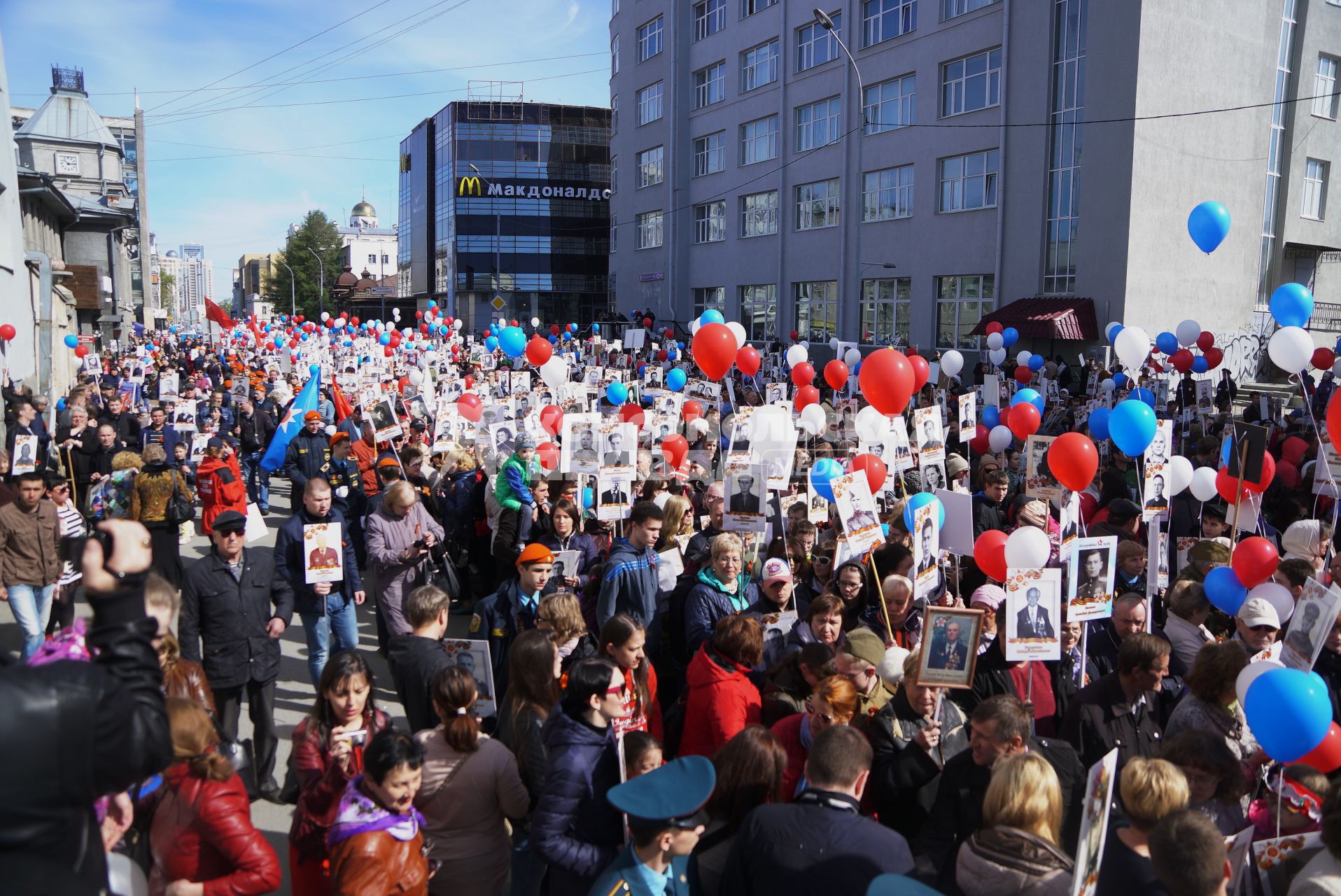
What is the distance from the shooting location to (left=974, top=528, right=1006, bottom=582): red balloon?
19.4 ft

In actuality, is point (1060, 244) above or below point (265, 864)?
above

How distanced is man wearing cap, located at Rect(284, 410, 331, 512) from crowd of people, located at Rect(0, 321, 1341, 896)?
1.94m

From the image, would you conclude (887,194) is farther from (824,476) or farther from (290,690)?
(290,690)

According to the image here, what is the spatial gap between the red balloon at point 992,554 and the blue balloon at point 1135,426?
1.93 m

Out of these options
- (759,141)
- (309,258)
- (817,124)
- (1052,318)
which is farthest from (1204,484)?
(309,258)

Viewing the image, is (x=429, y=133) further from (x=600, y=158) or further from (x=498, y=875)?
(x=498, y=875)

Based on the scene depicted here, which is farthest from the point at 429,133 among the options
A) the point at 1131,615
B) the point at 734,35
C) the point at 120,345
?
the point at 1131,615

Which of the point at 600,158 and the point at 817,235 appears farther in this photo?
the point at 600,158

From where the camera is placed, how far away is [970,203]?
94.4ft

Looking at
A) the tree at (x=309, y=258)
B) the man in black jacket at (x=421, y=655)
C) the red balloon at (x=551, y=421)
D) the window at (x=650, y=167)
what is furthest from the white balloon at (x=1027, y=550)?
the tree at (x=309, y=258)

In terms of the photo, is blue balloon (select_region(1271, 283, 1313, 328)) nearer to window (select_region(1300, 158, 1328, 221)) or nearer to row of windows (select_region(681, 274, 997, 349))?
row of windows (select_region(681, 274, 997, 349))

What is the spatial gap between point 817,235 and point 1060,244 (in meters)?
10.8

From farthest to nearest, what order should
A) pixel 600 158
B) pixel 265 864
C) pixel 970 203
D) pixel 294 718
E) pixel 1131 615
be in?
pixel 600 158 < pixel 970 203 < pixel 294 718 < pixel 1131 615 < pixel 265 864

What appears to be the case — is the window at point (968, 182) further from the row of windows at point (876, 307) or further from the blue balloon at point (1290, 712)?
the blue balloon at point (1290, 712)
